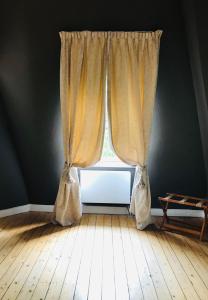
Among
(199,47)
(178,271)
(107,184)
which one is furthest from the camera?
(107,184)

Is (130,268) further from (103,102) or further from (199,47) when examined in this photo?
(199,47)

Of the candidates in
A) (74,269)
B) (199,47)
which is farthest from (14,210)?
(199,47)

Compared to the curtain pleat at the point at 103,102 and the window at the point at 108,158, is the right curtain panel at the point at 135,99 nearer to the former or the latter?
the curtain pleat at the point at 103,102

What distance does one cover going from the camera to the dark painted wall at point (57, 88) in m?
3.08

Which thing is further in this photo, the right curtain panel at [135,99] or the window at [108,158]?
the window at [108,158]

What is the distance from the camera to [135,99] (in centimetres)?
339

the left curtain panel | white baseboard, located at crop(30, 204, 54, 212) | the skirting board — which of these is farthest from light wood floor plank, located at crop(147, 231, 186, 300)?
white baseboard, located at crop(30, 204, 54, 212)

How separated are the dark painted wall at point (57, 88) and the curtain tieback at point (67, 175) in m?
0.23

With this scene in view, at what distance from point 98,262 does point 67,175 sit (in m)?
1.24

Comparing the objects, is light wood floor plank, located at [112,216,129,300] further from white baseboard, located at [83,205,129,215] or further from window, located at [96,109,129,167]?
window, located at [96,109,129,167]

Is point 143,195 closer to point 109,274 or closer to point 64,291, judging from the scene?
point 109,274

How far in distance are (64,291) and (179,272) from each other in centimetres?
103

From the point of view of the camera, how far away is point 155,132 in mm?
3570

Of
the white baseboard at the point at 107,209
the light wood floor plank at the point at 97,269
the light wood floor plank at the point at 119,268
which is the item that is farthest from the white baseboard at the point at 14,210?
the light wood floor plank at the point at 119,268
